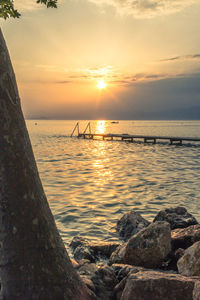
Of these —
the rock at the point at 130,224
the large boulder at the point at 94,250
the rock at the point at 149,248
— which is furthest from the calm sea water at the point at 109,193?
the rock at the point at 149,248

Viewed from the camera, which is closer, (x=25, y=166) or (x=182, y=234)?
(x=25, y=166)

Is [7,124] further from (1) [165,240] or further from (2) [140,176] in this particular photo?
(2) [140,176]

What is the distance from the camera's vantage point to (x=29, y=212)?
11.2ft

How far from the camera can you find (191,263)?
5422 mm

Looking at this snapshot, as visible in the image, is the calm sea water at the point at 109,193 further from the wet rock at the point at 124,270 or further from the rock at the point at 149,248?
the wet rock at the point at 124,270

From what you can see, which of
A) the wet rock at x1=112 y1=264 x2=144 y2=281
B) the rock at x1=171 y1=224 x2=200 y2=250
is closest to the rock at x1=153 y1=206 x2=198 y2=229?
the rock at x1=171 y1=224 x2=200 y2=250

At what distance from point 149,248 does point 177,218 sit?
10.1 feet

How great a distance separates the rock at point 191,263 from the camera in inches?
209

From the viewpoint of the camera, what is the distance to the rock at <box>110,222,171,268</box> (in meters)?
6.40

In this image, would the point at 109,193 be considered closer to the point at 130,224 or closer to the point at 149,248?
the point at 130,224

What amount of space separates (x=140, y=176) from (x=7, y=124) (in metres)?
17.3

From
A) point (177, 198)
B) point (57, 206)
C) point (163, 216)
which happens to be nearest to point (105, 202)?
point (57, 206)

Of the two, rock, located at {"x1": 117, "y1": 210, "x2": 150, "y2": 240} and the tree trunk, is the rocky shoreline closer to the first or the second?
rock, located at {"x1": 117, "y1": 210, "x2": 150, "y2": 240}

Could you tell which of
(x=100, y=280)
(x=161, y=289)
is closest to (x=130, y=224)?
(x=100, y=280)
